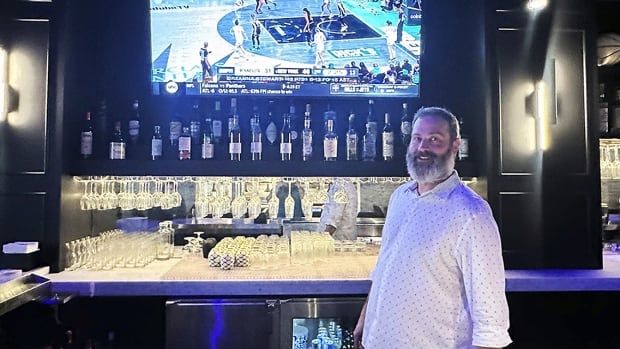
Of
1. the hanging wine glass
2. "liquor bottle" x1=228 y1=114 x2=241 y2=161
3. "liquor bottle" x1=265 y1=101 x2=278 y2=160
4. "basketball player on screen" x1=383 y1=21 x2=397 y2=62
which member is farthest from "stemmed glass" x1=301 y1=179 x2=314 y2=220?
"basketball player on screen" x1=383 y1=21 x2=397 y2=62

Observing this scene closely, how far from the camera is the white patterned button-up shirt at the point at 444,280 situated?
1.67m

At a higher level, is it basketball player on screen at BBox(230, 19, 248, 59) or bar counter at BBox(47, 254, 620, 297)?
basketball player on screen at BBox(230, 19, 248, 59)

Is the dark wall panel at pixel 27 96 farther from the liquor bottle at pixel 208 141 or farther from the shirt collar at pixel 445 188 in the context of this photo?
the shirt collar at pixel 445 188

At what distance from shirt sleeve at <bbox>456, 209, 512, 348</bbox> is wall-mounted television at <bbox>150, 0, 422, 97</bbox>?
1.59m

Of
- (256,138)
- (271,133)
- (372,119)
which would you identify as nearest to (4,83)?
(256,138)

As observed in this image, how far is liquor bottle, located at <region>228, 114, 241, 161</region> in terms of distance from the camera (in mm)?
3057

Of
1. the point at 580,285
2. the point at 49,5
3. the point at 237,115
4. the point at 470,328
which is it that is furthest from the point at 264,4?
the point at 580,285

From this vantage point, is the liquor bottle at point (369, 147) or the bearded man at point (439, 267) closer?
the bearded man at point (439, 267)

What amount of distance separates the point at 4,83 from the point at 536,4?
10.4ft

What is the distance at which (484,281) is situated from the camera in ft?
5.45

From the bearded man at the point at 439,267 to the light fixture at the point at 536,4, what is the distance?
4.70ft

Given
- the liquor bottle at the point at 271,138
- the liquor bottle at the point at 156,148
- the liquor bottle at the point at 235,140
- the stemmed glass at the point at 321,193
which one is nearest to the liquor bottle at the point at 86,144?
the liquor bottle at the point at 156,148

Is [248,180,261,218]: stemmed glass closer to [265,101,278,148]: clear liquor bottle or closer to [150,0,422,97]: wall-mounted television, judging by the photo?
[265,101,278,148]: clear liquor bottle

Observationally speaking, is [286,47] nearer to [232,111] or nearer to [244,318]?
[232,111]
